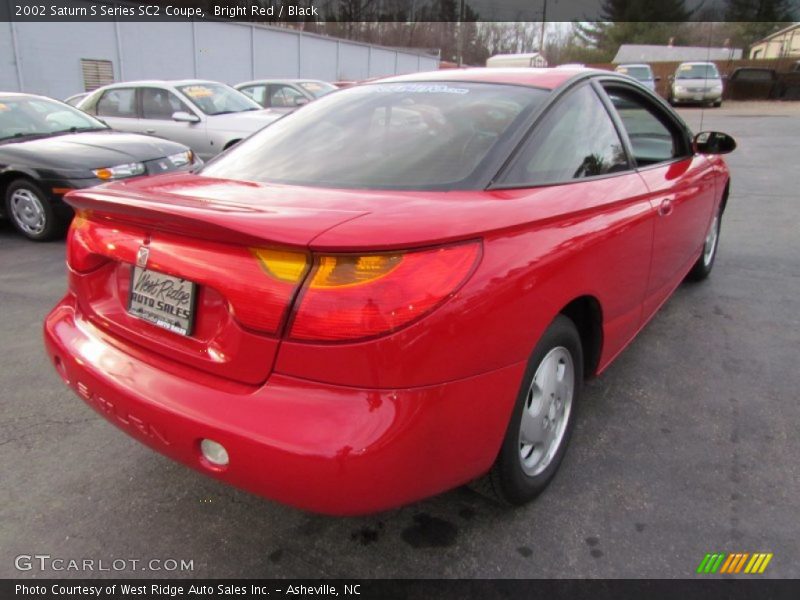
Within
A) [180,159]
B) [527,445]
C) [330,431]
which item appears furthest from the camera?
[180,159]

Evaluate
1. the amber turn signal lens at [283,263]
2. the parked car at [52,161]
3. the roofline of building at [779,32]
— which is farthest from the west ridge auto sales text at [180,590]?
the roofline of building at [779,32]

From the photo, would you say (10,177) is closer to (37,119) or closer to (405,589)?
(37,119)

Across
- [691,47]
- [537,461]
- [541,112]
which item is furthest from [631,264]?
[691,47]

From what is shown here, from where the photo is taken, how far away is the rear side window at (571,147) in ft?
7.02

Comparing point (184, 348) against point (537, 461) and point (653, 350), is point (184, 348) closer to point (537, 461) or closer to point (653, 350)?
point (537, 461)

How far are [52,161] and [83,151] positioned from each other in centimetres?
33

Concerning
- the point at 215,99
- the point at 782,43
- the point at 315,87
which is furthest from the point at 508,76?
the point at 782,43

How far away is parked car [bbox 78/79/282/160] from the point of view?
8500 millimetres

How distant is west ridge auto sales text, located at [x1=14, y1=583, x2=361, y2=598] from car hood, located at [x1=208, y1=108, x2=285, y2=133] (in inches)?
286

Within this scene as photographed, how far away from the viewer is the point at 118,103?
30.2 ft

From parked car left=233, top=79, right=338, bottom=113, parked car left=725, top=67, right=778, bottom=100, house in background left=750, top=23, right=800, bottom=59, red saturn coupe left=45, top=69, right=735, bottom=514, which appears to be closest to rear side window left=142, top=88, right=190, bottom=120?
parked car left=233, top=79, right=338, bottom=113

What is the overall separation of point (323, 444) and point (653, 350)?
2.61 metres

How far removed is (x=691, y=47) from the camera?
4497 centimetres

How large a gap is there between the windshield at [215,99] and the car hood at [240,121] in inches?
10.0
